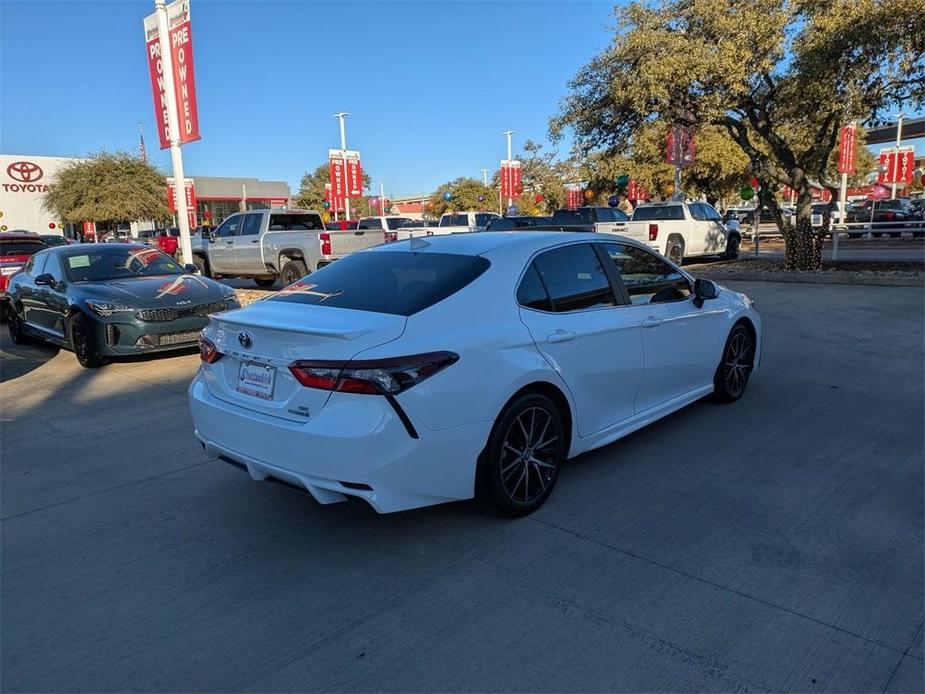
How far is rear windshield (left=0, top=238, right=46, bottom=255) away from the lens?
45.6ft

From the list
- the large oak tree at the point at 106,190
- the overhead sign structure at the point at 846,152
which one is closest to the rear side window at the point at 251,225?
the overhead sign structure at the point at 846,152

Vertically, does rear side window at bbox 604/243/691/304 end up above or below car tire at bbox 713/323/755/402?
above

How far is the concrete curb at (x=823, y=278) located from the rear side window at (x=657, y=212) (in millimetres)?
4824

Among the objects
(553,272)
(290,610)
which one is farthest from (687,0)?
(290,610)

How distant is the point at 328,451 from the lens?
317 cm

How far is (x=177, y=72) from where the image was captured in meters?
12.6

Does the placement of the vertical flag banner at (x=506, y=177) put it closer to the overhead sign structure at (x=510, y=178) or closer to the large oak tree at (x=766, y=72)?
the overhead sign structure at (x=510, y=178)

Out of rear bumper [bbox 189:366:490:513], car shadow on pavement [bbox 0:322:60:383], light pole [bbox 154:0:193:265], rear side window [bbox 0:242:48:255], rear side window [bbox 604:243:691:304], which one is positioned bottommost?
car shadow on pavement [bbox 0:322:60:383]

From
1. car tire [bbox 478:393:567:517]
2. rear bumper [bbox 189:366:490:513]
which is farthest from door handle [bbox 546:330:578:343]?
rear bumper [bbox 189:366:490:513]

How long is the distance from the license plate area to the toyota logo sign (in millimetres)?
54321

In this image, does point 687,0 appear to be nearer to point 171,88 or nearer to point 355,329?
point 171,88

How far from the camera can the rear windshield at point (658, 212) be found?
21.0m

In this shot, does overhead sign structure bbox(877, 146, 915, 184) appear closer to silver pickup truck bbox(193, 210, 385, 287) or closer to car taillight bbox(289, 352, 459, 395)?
silver pickup truck bbox(193, 210, 385, 287)

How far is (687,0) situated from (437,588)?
582 inches
